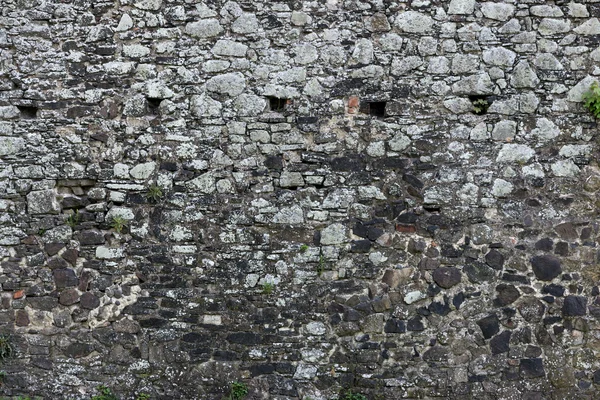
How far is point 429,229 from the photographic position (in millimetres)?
4898

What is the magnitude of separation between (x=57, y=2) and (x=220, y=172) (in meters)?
2.07

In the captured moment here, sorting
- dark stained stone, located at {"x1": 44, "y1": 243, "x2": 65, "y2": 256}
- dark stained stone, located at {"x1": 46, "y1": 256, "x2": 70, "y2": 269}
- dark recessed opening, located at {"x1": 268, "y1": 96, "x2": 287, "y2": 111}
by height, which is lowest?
dark stained stone, located at {"x1": 46, "y1": 256, "x2": 70, "y2": 269}

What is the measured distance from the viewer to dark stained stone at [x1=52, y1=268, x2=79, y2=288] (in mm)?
5094

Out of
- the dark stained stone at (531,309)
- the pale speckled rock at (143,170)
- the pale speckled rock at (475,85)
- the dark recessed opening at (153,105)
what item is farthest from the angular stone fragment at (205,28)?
the dark stained stone at (531,309)

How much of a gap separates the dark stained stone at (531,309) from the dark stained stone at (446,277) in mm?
566

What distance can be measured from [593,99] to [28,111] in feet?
15.8

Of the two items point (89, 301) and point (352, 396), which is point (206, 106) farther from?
point (352, 396)

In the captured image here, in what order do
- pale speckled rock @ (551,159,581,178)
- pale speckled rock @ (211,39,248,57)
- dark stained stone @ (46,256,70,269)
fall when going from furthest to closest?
dark stained stone @ (46,256,70,269), pale speckled rock @ (211,39,248,57), pale speckled rock @ (551,159,581,178)

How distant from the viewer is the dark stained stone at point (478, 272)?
4.87 metres

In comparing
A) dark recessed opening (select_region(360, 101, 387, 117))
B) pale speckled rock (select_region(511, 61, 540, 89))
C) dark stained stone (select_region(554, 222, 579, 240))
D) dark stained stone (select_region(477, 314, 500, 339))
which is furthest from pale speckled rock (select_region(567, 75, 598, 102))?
dark stained stone (select_region(477, 314, 500, 339))

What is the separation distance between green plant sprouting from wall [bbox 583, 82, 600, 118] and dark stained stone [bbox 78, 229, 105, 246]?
4225 mm

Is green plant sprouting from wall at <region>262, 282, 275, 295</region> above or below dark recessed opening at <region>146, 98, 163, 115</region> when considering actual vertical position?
below

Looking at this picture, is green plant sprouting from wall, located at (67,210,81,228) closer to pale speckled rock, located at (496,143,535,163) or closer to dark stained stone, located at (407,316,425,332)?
dark stained stone, located at (407,316,425,332)

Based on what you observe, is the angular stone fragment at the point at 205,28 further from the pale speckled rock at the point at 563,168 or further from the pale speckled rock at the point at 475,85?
the pale speckled rock at the point at 563,168
